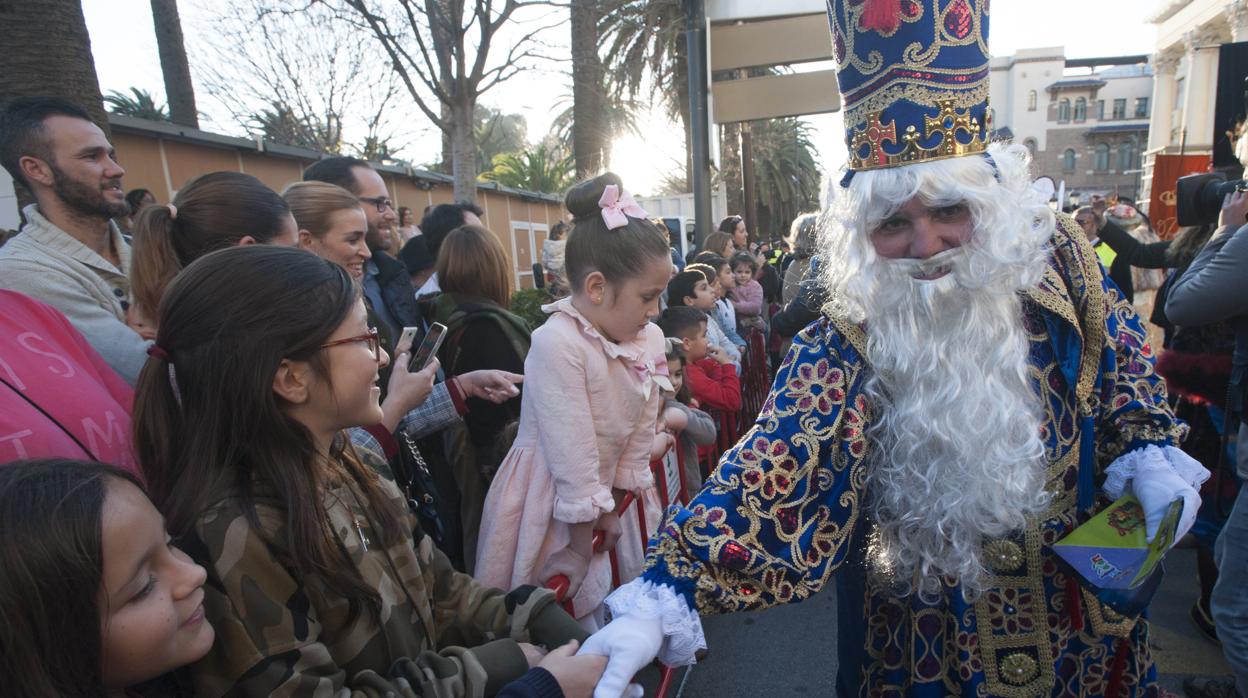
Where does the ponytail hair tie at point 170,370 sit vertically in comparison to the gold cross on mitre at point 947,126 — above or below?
below

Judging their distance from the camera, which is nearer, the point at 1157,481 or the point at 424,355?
the point at 1157,481

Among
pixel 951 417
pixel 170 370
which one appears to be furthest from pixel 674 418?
pixel 170 370

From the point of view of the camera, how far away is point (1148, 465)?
151cm

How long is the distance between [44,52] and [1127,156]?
80.5m

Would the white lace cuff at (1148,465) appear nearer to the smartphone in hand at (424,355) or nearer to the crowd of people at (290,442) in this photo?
the crowd of people at (290,442)

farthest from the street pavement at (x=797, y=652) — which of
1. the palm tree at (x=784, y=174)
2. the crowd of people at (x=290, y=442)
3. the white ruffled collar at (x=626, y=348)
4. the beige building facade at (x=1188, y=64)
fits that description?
the beige building facade at (x=1188, y=64)

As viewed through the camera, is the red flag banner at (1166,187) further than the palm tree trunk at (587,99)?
No

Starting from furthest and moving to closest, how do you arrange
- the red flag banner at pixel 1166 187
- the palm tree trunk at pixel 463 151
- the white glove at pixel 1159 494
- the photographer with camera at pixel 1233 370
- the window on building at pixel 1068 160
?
1. the window on building at pixel 1068 160
2. the palm tree trunk at pixel 463 151
3. the red flag banner at pixel 1166 187
4. the photographer with camera at pixel 1233 370
5. the white glove at pixel 1159 494

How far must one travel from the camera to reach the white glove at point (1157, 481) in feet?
4.59

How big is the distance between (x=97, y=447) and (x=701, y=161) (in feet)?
16.2

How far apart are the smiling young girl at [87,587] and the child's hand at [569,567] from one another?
129cm

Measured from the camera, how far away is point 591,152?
1027cm

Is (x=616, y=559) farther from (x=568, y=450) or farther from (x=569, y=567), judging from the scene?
(x=568, y=450)

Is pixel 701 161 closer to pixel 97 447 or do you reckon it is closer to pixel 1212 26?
pixel 97 447
